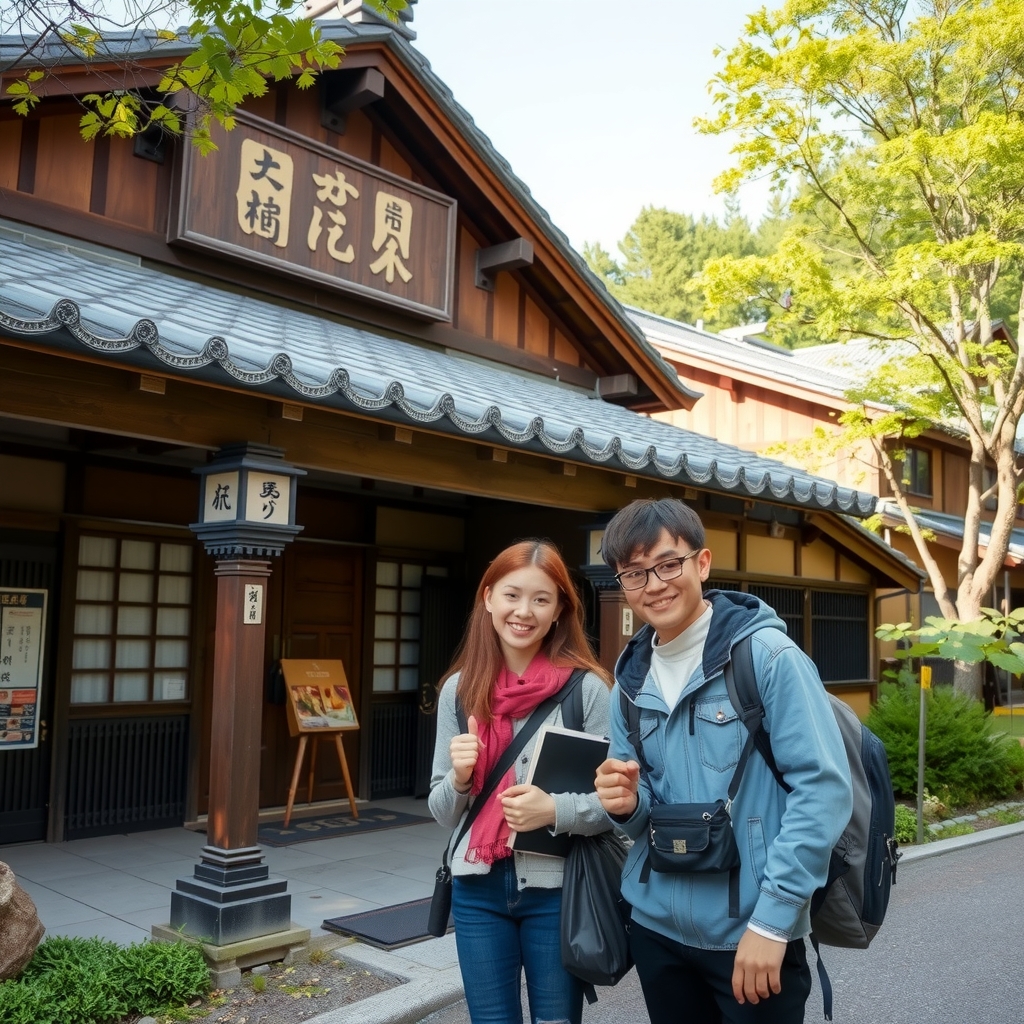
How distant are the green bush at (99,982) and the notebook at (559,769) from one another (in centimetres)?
287

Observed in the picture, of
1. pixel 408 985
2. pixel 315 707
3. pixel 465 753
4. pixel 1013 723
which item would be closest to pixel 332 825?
pixel 315 707

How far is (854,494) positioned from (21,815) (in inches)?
312

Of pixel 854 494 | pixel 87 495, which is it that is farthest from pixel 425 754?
pixel 854 494

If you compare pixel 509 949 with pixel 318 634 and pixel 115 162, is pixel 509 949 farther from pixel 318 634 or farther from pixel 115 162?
pixel 318 634

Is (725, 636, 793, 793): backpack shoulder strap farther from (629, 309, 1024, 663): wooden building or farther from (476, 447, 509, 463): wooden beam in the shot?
(629, 309, 1024, 663): wooden building

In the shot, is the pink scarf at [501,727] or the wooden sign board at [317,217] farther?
the wooden sign board at [317,217]

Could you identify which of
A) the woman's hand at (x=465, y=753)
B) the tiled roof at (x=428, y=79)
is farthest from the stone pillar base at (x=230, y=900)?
the tiled roof at (x=428, y=79)

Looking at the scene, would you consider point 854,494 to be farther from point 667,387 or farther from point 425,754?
point 425,754

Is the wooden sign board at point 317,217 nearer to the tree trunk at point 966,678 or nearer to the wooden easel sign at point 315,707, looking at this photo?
the wooden easel sign at point 315,707

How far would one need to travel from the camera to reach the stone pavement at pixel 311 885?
5141 mm

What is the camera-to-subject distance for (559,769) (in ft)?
9.18

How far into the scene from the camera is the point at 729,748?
7.97 ft

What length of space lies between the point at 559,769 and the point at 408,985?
9.84ft

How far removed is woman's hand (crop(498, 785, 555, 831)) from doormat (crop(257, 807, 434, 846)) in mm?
6142
